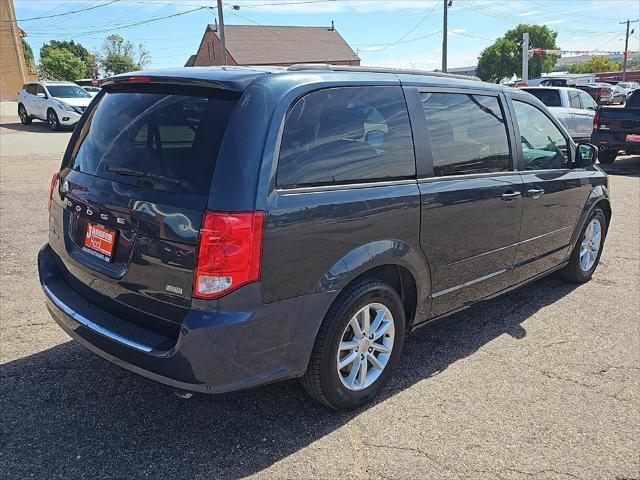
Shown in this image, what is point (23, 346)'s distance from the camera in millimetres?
3773

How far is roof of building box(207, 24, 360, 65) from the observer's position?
58.7 metres

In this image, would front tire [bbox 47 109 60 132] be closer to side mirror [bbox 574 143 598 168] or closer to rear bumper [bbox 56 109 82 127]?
rear bumper [bbox 56 109 82 127]

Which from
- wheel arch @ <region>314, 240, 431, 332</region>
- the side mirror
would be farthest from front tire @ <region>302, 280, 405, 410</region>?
the side mirror

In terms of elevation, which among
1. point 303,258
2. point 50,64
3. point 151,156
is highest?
point 50,64

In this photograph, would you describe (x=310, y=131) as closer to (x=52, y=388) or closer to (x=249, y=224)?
(x=249, y=224)

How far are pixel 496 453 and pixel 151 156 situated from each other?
229cm

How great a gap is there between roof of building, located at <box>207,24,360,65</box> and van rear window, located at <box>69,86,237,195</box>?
55.7 metres

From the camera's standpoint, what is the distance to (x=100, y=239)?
9.32ft

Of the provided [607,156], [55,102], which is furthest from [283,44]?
[607,156]

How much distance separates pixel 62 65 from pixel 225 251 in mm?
87919

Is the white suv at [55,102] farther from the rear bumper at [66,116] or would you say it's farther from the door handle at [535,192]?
the door handle at [535,192]

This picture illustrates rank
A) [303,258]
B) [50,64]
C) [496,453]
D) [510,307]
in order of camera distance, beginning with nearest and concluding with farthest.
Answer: [303,258], [496,453], [510,307], [50,64]

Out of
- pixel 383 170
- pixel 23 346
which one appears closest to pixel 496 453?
pixel 383 170

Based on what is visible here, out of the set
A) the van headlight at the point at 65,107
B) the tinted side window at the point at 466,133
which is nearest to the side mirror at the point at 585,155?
the tinted side window at the point at 466,133
